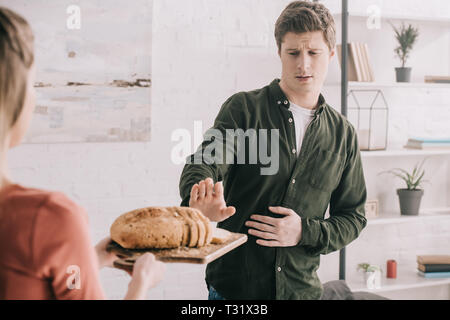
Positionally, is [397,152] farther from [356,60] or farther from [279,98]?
[279,98]

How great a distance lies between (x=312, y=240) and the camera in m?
1.39

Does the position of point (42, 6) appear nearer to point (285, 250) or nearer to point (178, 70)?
point (178, 70)

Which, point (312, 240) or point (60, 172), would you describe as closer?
point (312, 240)

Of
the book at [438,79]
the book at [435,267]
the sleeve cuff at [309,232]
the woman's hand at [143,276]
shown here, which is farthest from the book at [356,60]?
the woman's hand at [143,276]

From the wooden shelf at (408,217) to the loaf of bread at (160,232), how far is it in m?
1.93

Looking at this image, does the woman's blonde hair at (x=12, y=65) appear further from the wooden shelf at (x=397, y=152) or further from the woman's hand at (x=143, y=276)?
the wooden shelf at (x=397, y=152)

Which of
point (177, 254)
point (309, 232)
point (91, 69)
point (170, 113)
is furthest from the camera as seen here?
point (170, 113)

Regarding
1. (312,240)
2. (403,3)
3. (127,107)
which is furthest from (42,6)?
(403,3)

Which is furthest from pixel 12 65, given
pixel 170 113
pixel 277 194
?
pixel 170 113

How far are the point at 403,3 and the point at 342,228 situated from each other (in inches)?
75.2

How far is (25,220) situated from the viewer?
0.60 m

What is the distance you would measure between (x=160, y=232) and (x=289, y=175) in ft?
2.05

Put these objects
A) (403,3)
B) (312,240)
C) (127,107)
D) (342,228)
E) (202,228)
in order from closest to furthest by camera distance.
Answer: (202,228)
(312,240)
(342,228)
(127,107)
(403,3)

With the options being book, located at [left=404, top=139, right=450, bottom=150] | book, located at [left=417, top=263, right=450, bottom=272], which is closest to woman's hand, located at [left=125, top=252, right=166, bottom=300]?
book, located at [left=404, top=139, right=450, bottom=150]
